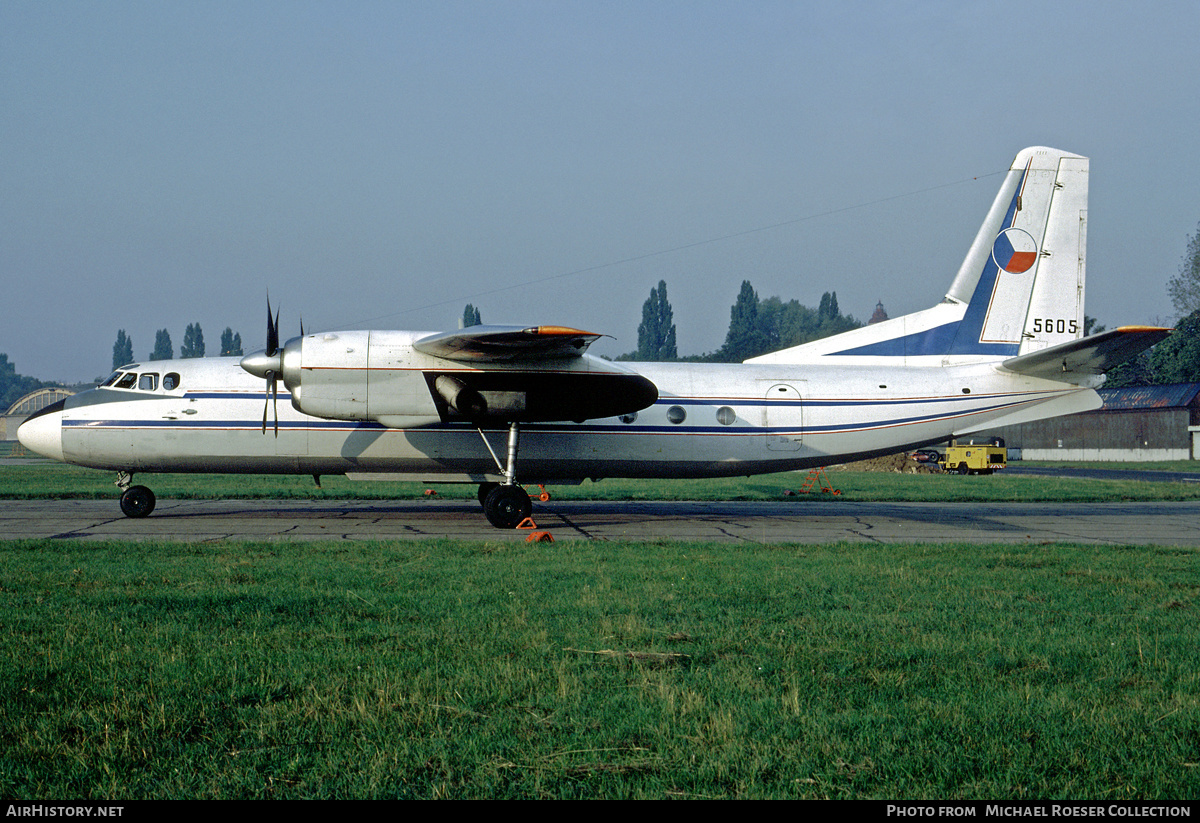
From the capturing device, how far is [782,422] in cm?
1794

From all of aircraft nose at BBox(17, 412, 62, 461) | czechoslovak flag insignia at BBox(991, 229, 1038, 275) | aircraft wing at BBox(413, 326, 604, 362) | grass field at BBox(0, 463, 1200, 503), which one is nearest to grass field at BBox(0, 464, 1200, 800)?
aircraft wing at BBox(413, 326, 604, 362)

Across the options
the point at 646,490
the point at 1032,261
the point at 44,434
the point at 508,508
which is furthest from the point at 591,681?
the point at 646,490

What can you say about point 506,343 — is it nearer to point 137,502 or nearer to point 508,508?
point 508,508

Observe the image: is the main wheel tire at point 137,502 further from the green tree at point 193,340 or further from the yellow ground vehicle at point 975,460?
the green tree at point 193,340

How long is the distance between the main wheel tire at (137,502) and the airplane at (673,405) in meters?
0.03

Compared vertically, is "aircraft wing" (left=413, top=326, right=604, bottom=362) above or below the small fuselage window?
above

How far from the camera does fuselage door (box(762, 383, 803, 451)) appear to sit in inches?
706

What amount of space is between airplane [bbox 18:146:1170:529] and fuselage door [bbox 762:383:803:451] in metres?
0.04

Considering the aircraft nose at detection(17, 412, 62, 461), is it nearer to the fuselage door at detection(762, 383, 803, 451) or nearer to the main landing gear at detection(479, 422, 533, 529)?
the main landing gear at detection(479, 422, 533, 529)

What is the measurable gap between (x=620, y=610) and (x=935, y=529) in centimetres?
1111

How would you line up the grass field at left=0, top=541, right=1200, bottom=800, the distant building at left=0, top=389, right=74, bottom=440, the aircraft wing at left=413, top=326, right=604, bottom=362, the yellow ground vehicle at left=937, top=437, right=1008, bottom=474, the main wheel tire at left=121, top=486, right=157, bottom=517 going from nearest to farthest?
the grass field at left=0, top=541, right=1200, bottom=800 < the aircraft wing at left=413, top=326, right=604, bottom=362 < the main wheel tire at left=121, top=486, right=157, bottom=517 < the yellow ground vehicle at left=937, top=437, right=1008, bottom=474 < the distant building at left=0, top=389, right=74, bottom=440

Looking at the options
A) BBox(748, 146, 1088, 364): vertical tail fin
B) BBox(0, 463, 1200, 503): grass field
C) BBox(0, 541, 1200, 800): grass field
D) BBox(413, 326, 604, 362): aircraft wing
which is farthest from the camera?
BBox(0, 463, 1200, 503): grass field

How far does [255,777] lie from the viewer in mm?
4020

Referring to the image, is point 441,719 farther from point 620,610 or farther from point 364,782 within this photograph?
point 620,610
